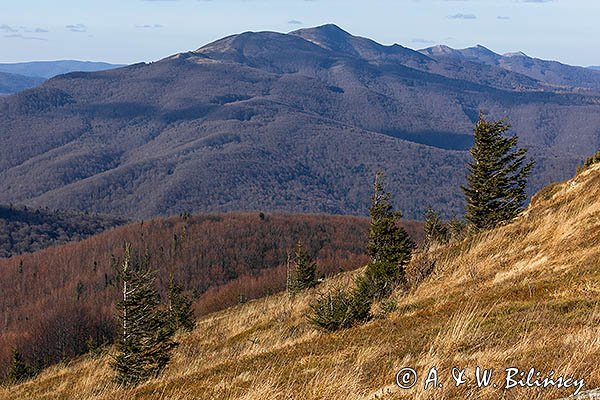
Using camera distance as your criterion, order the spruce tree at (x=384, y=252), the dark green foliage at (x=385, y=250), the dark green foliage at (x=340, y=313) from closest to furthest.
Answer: the dark green foliage at (x=340, y=313) < the spruce tree at (x=384, y=252) < the dark green foliage at (x=385, y=250)

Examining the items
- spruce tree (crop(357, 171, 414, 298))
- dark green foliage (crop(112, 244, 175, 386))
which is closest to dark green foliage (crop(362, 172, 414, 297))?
spruce tree (crop(357, 171, 414, 298))

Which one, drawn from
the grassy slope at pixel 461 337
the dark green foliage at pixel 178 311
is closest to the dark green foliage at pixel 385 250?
the grassy slope at pixel 461 337

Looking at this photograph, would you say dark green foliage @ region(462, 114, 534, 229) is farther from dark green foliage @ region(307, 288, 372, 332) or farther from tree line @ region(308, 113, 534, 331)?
dark green foliage @ region(307, 288, 372, 332)

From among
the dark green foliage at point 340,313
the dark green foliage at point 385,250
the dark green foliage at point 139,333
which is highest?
the dark green foliage at point 340,313

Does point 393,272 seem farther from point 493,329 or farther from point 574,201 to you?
point 493,329

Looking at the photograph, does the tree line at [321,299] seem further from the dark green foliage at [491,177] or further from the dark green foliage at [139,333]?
the dark green foliage at [491,177]

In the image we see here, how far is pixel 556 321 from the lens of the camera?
9125 mm

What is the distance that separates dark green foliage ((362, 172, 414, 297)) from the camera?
64.7ft
